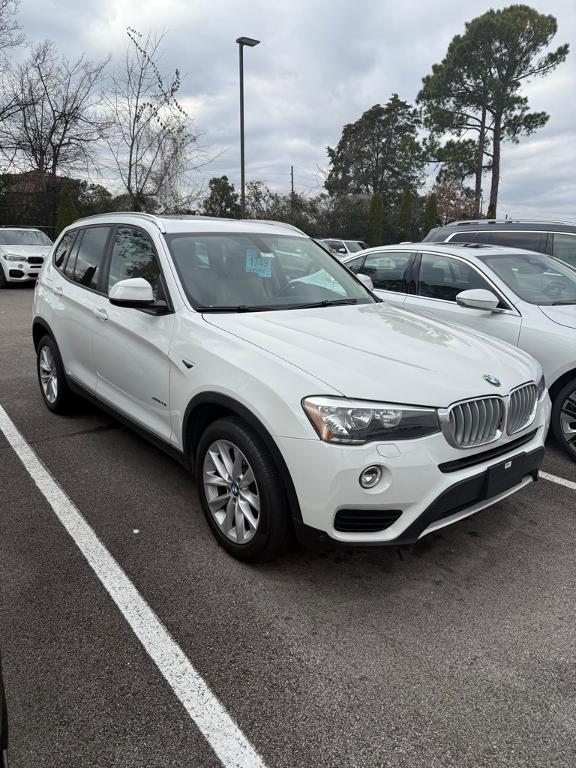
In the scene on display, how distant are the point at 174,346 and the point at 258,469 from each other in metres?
0.99

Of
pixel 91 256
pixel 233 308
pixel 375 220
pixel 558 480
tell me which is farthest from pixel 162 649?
pixel 375 220

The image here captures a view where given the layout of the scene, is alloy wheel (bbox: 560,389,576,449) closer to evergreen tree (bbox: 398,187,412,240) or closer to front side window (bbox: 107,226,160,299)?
front side window (bbox: 107,226,160,299)

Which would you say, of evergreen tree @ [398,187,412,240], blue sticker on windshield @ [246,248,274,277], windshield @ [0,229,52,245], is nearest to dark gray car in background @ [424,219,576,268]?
blue sticker on windshield @ [246,248,274,277]

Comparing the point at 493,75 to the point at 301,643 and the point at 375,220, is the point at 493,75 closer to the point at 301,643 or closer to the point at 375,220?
the point at 375,220

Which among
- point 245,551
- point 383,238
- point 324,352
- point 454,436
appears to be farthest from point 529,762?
point 383,238

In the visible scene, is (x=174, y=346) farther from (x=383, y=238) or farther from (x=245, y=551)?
(x=383, y=238)

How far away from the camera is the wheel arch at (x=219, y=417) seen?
2.58 meters

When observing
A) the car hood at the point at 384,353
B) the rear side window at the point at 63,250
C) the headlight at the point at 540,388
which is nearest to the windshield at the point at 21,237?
the rear side window at the point at 63,250

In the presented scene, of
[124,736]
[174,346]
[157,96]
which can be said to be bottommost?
[124,736]

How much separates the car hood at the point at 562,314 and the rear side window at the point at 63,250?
405 cm

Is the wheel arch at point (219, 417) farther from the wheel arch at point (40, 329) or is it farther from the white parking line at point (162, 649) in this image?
the wheel arch at point (40, 329)

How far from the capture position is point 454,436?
8.47 feet

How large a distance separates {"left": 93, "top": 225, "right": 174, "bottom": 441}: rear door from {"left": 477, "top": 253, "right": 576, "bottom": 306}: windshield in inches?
122

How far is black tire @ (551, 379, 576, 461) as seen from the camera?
14.1 ft
